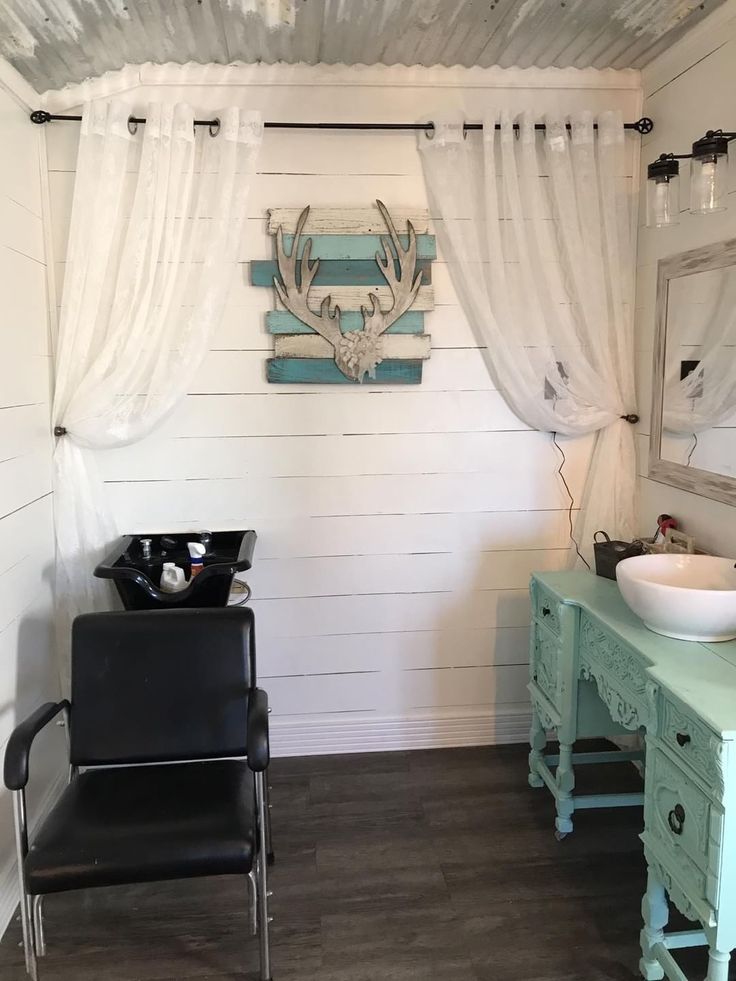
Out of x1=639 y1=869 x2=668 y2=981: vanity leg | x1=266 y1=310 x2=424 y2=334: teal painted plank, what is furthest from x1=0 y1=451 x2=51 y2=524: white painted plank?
x1=639 y1=869 x2=668 y2=981: vanity leg

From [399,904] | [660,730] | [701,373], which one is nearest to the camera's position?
[660,730]

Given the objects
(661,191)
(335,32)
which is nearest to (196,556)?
(335,32)

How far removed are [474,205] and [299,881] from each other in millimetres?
2270

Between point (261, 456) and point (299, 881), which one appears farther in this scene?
point (261, 456)

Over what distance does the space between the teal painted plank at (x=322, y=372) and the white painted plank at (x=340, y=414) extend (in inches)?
2.0

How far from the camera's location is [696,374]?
239 centimetres

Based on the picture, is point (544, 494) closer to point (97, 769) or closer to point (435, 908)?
point (435, 908)

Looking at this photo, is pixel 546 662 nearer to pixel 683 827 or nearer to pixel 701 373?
pixel 683 827

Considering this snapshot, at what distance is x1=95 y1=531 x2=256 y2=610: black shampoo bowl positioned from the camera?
2297mm

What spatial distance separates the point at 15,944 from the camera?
2021 mm

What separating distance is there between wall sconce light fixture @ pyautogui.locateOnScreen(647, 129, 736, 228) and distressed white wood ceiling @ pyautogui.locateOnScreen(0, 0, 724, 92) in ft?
1.46

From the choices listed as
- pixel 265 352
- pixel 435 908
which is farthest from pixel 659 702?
pixel 265 352

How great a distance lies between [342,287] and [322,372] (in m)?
0.30

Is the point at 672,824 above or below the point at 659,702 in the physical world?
below
